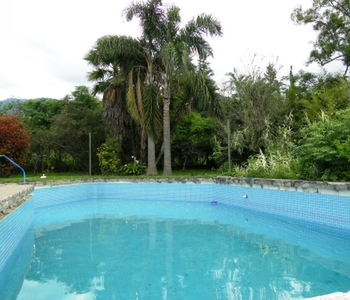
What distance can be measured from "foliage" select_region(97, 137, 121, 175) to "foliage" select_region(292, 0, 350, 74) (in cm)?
1234

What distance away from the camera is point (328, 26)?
17.5m

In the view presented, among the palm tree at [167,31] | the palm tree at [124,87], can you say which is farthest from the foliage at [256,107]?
the palm tree at [124,87]

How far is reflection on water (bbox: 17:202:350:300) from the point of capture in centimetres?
336

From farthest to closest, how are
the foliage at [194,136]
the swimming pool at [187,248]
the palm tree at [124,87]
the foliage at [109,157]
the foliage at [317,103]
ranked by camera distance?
the foliage at [194,136] → the foliage at [109,157] → the foliage at [317,103] → the palm tree at [124,87] → the swimming pool at [187,248]

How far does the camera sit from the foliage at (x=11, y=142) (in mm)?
11344

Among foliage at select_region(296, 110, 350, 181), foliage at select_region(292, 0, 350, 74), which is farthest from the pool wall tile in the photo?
foliage at select_region(292, 0, 350, 74)

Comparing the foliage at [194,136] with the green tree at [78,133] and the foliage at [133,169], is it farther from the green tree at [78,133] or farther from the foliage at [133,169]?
the green tree at [78,133]

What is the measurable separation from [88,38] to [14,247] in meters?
9.89

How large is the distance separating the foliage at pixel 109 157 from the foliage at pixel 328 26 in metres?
12.3

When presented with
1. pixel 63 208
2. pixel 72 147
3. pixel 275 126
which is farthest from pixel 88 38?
pixel 275 126

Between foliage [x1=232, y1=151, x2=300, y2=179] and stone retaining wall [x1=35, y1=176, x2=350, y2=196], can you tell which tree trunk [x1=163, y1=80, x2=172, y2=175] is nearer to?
stone retaining wall [x1=35, y1=176, x2=350, y2=196]

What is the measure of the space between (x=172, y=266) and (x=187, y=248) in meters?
0.87

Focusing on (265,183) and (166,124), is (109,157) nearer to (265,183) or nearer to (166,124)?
(166,124)

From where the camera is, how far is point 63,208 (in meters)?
8.93
